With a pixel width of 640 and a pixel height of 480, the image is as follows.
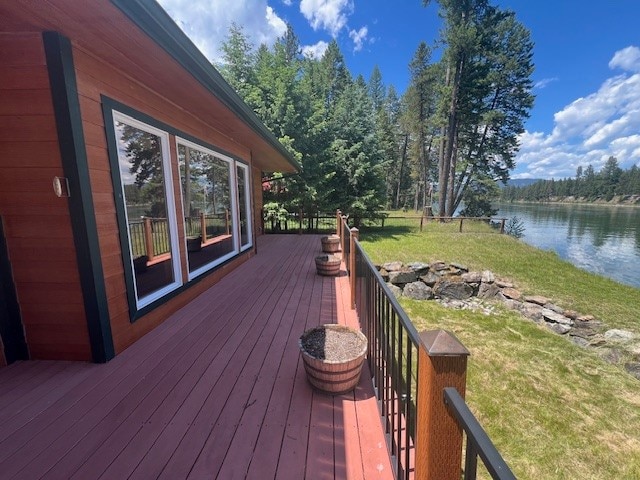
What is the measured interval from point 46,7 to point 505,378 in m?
5.15

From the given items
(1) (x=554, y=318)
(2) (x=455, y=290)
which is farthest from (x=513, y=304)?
(2) (x=455, y=290)

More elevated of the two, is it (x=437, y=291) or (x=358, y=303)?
(x=358, y=303)

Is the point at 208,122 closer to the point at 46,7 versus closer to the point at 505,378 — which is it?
the point at 46,7

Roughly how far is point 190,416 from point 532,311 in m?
6.54

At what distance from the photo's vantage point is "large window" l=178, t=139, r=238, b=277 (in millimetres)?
5207

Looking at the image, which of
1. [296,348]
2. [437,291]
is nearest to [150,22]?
[296,348]

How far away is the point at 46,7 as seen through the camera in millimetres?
1525

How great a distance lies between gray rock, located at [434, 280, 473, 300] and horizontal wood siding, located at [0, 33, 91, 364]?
269 inches

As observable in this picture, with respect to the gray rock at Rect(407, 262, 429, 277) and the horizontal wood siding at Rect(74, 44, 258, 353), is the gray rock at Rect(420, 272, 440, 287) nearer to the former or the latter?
the gray rock at Rect(407, 262, 429, 277)

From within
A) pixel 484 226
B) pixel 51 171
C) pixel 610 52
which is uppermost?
pixel 610 52

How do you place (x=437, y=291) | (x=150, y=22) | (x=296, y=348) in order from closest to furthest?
1. (x=150, y=22)
2. (x=296, y=348)
3. (x=437, y=291)

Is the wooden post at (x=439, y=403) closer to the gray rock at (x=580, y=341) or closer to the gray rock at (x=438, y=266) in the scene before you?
the gray rock at (x=580, y=341)

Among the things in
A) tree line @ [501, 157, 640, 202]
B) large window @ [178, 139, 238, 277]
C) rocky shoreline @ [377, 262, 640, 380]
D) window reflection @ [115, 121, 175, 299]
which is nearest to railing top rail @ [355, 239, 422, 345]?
window reflection @ [115, 121, 175, 299]

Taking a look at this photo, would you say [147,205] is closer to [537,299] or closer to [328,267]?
[328,267]
